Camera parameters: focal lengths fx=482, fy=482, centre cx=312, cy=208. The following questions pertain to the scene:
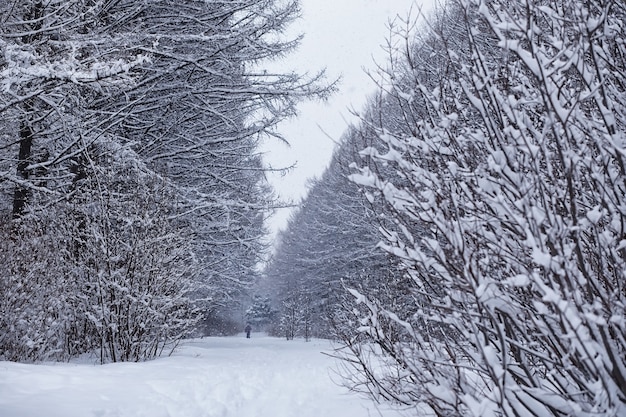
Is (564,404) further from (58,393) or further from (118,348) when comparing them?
(118,348)

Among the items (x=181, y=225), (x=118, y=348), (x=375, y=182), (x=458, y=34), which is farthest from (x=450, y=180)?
(x=181, y=225)

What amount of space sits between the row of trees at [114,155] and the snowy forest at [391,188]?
0.05m

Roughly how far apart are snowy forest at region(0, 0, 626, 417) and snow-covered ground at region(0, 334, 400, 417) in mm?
477

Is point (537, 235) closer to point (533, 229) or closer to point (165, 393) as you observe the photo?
point (533, 229)

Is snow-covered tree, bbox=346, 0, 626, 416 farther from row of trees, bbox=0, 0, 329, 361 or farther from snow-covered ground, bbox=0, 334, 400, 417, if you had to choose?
row of trees, bbox=0, 0, 329, 361

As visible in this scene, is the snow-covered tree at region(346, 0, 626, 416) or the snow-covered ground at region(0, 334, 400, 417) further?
the snow-covered ground at region(0, 334, 400, 417)

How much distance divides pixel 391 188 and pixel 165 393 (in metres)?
3.60

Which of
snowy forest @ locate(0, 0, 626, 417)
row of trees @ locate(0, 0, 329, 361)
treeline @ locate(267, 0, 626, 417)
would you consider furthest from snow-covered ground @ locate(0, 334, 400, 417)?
treeline @ locate(267, 0, 626, 417)

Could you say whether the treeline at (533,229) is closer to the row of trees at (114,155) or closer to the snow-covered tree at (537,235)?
the snow-covered tree at (537,235)

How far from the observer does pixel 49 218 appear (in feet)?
24.3

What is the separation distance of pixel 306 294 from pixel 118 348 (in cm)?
1843

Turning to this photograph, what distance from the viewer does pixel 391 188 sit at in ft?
6.39

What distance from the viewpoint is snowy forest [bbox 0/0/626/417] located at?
1.76 m

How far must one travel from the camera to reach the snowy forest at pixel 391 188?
176cm
